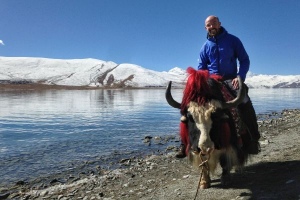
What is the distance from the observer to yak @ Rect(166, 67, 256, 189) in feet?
15.4

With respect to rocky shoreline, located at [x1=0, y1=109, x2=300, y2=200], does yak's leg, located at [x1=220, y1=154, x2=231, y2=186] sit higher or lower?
higher

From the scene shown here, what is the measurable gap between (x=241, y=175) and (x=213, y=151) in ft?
5.58

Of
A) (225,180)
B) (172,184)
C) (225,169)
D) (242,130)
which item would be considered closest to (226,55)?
(242,130)

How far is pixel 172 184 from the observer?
6574mm

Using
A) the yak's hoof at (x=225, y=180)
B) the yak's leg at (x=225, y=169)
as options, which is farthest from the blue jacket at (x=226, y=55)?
the yak's hoof at (x=225, y=180)

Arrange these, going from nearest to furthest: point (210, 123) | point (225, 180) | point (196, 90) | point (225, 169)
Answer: point (210, 123), point (196, 90), point (225, 169), point (225, 180)

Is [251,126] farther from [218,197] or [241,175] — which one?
[218,197]

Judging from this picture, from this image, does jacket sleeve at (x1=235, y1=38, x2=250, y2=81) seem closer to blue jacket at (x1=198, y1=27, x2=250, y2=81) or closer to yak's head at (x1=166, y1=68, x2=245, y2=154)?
blue jacket at (x1=198, y1=27, x2=250, y2=81)

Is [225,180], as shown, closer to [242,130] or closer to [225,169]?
[225,169]

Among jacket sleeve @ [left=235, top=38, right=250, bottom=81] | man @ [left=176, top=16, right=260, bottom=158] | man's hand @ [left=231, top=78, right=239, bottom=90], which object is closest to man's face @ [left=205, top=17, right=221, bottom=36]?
man @ [left=176, top=16, right=260, bottom=158]

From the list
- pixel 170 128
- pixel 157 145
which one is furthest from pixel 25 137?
pixel 170 128

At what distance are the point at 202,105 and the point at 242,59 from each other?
1.65m

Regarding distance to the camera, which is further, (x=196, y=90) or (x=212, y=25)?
(x=212, y=25)

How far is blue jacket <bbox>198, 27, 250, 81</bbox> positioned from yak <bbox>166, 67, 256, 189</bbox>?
1.18ft
